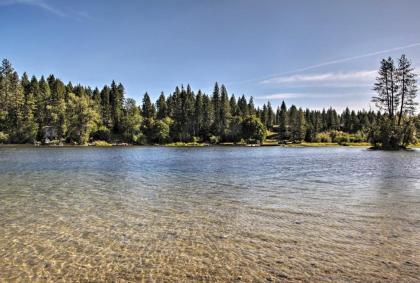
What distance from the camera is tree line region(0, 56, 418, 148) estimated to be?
131375mm

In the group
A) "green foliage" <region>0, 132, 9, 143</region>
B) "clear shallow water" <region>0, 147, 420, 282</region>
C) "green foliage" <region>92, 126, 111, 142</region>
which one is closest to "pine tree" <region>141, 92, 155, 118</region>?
"green foliage" <region>92, 126, 111, 142</region>

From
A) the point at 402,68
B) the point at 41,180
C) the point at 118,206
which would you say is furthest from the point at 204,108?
the point at 118,206

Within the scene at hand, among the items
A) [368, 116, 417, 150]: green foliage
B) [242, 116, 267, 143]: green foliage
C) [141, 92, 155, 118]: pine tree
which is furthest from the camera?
[141, 92, 155, 118]: pine tree

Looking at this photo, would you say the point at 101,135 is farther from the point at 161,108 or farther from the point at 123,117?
the point at 161,108

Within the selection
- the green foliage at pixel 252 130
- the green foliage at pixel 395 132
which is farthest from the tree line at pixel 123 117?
the green foliage at pixel 395 132

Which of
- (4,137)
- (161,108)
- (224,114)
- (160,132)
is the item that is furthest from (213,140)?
(4,137)

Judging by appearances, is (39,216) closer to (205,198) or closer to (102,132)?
(205,198)

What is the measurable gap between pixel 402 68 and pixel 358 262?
274 ft

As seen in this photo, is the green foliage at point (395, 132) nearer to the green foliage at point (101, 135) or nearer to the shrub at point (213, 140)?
the shrub at point (213, 140)

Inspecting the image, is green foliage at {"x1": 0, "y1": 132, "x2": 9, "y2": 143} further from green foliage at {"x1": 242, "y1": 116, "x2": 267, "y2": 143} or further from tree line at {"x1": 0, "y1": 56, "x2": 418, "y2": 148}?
green foliage at {"x1": 242, "y1": 116, "x2": 267, "y2": 143}

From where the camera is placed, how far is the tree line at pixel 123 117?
131 meters

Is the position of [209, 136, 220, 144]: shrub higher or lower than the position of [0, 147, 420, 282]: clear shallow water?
higher

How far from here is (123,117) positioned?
498ft

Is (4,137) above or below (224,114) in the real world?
below
